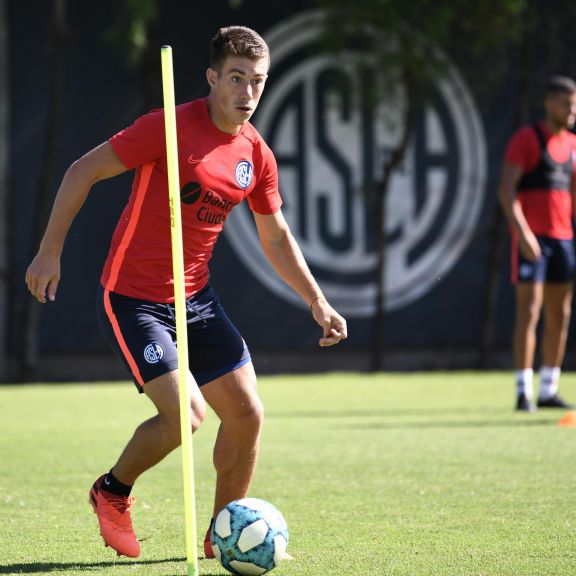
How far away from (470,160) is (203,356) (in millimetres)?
12324

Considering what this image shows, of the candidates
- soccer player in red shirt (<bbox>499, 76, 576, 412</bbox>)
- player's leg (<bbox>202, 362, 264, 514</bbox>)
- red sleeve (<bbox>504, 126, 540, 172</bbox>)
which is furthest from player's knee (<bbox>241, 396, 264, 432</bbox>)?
red sleeve (<bbox>504, 126, 540, 172</bbox>)

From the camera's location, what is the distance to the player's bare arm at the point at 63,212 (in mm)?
4750

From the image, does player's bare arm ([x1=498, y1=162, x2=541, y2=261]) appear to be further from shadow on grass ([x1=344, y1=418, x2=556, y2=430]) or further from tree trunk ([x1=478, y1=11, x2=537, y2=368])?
tree trunk ([x1=478, y1=11, x2=537, y2=368])

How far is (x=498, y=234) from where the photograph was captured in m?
17.1

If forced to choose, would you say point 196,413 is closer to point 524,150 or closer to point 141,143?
point 141,143

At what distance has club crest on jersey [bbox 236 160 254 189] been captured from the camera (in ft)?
17.0

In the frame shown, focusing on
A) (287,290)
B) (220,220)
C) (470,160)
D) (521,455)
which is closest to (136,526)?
(220,220)

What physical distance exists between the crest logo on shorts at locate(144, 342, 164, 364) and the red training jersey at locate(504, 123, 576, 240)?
614cm

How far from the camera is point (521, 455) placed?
8031 mm

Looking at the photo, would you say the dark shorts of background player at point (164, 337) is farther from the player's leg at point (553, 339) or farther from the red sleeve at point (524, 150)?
the player's leg at point (553, 339)

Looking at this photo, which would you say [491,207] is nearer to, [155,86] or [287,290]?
[287,290]

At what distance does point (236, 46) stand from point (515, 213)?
5599 mm

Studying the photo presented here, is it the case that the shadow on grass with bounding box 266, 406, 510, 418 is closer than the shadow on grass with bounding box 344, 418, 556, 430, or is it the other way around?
the shadow on grass with bounding box 344, 418, 556, 430

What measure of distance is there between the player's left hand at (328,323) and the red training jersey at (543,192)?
5.57 metres
